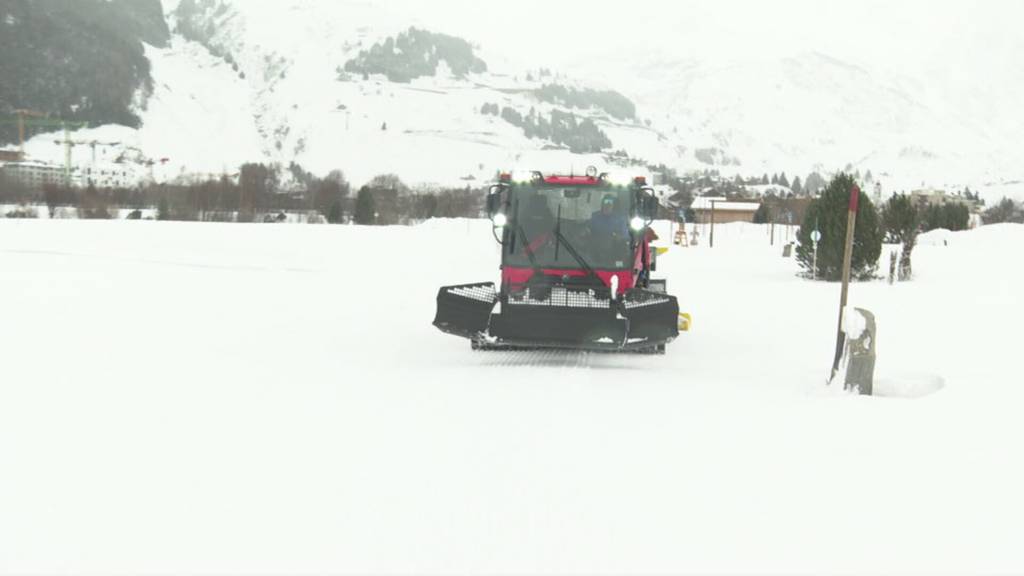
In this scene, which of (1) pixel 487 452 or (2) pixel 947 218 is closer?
(1) pixel 487 452

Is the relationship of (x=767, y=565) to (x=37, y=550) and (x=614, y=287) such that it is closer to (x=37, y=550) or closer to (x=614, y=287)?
(x=37, y=550)

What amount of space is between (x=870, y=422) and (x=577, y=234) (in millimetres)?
4500

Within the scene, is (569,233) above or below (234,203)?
below

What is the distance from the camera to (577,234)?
10.7m

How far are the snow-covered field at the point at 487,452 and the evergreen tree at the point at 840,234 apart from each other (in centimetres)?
1067

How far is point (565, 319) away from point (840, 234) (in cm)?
1716

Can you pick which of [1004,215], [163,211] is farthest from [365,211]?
[1004,215]

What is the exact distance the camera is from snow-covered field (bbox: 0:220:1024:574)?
14.3ft

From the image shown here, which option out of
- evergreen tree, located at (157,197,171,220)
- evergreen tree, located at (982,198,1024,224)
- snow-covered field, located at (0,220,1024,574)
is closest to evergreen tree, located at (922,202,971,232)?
evergreen tree, located at (982,198,1024,224)

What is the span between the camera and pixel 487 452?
6.00 metres

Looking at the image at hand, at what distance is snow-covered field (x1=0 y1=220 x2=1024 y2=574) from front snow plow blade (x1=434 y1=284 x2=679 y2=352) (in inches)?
15.6

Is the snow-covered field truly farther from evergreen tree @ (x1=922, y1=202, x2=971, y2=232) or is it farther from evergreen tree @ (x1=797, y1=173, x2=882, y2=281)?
evergreen tree @ (x1=922, y1=202, x2=971, y2=232)

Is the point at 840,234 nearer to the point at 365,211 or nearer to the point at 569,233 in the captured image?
the point at 569,233

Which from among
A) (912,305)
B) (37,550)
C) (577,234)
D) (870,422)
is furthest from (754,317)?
(37,550)
